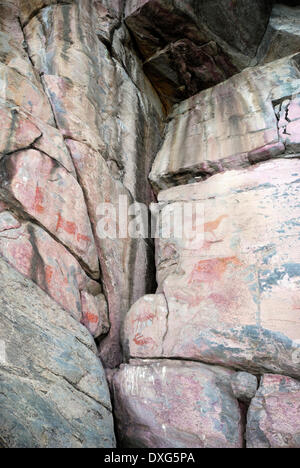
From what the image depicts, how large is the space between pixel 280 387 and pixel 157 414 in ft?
3.45

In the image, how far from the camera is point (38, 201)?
3.15 m

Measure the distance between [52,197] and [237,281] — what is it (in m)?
1.98

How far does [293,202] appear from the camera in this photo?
350 cm

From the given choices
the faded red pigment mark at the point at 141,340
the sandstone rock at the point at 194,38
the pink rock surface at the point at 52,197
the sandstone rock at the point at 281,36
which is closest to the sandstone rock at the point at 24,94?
the pink rock surface at the point at 52,197

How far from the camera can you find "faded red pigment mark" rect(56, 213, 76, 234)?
327 centimetres

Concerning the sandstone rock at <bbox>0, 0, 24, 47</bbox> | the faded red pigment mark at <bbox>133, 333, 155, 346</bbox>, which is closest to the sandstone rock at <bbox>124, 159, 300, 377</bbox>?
the faded red pigment mark at <bbox>133, 333, 155, 346</bbox>

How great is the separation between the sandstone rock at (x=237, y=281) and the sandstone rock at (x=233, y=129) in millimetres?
344

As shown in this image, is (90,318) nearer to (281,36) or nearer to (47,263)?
(47,263)

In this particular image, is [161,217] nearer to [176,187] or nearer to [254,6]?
[176,187]

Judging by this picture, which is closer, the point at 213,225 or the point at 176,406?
the point at 176,406

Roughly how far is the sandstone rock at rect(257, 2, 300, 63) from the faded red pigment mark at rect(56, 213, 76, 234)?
4.51 meters

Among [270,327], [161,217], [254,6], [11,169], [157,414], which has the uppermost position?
[254,6]

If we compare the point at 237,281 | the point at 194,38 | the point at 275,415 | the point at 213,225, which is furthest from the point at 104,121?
the point at 275,415
